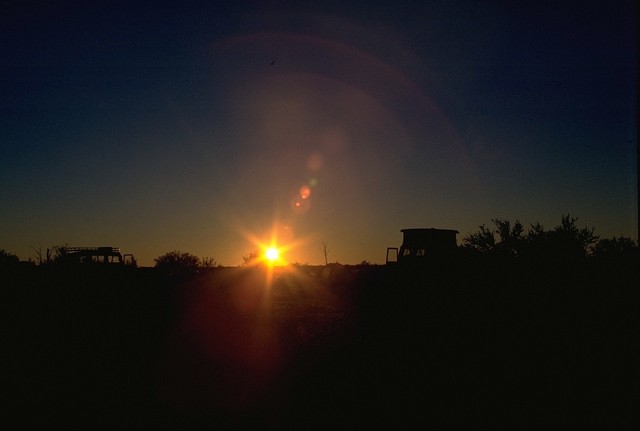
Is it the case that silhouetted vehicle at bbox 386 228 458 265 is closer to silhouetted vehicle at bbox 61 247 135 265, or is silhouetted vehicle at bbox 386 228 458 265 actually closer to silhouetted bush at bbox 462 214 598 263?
silhouetted bush at bbox 462 214 598 263

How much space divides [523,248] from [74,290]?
2310cm

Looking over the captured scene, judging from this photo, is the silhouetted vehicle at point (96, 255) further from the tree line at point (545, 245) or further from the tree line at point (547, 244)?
the tree line at point (547, 244)

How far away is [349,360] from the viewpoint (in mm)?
9852

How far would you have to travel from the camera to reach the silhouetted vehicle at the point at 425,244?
28047 mm

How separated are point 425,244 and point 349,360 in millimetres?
19446

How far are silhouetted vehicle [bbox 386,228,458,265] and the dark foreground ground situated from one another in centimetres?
808

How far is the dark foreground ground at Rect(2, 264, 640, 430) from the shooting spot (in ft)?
22.1

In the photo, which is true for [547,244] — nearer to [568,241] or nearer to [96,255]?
[568,241]


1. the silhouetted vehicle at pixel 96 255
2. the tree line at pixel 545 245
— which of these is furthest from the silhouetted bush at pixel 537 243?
the silhouetted vehicle at pixel 96 255

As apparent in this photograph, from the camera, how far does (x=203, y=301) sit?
81.2 ft

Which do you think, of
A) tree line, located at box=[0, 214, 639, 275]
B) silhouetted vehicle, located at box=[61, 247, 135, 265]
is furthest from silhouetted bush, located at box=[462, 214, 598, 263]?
silhouetted vehicle, located at box=[61, 247, 135, 265]

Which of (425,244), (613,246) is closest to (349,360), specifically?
(425,244)

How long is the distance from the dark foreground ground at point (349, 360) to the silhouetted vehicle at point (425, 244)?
8075mm

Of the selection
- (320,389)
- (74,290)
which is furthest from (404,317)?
(74,290)
